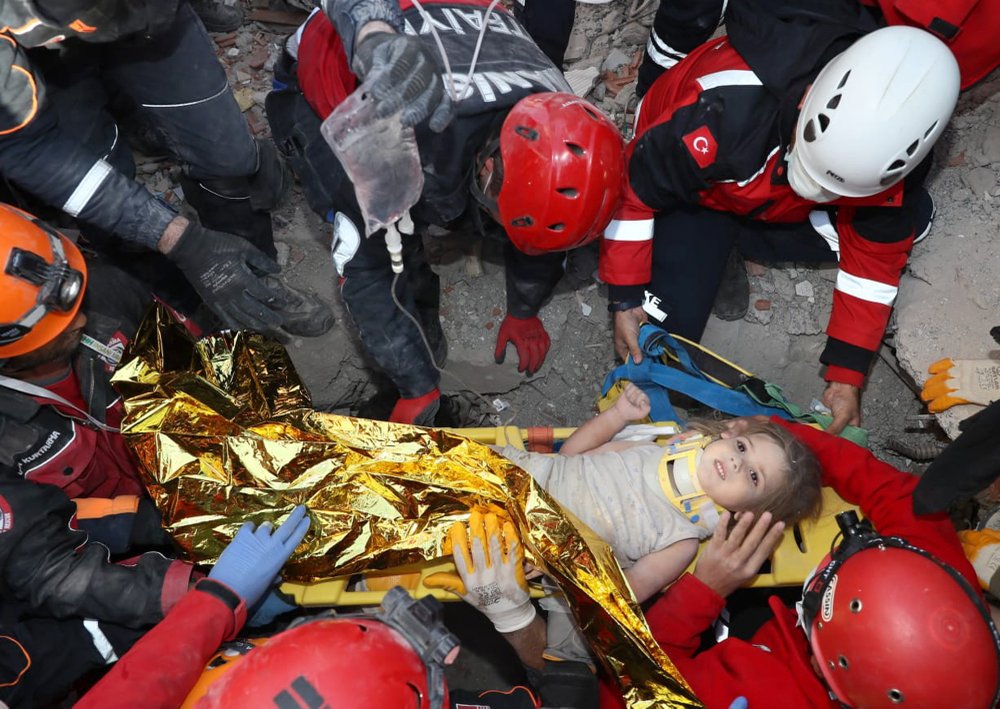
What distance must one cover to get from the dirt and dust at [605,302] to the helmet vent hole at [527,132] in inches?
52.3

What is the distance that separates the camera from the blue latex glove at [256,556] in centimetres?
226

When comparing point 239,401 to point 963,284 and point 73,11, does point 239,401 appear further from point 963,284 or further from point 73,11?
point 963,284

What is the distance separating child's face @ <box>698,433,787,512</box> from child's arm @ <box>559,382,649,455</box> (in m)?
0.43

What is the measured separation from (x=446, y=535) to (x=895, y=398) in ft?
7.71

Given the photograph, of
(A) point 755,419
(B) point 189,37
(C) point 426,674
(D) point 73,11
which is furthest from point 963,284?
(D) point 73,11

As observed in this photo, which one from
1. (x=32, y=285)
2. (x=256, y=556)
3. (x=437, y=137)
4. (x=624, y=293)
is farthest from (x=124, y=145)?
(x=624, y=293)

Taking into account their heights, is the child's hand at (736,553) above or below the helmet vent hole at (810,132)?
below

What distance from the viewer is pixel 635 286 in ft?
10.5

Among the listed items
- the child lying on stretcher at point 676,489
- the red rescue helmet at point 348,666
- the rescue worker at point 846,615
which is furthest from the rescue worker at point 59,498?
the child lying on stretcher at point 676,489

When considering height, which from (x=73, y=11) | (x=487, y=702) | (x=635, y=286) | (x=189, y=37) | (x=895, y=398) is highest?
(x=73, y=11)

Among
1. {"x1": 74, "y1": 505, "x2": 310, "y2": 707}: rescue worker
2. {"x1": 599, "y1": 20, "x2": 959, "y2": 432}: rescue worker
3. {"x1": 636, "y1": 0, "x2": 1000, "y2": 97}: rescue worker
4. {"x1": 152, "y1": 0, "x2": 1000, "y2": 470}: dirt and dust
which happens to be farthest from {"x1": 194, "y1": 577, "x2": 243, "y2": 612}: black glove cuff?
{"x1": 636, "y1": 0, "x2": 1000, "y2": 97}: rescue worker

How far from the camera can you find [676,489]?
263cm

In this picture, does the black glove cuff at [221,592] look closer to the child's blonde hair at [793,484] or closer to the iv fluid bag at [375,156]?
the iv fluid bag at [375,156]

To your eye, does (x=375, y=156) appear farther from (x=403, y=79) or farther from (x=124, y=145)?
(x=124, y=145)
